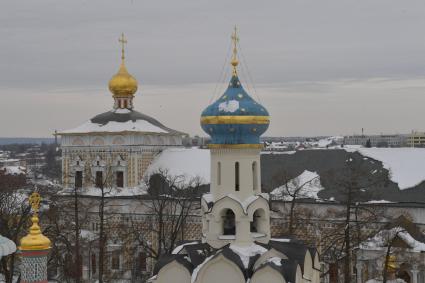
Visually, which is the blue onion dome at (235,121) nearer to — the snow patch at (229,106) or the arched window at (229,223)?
the snow patch at (229,106)

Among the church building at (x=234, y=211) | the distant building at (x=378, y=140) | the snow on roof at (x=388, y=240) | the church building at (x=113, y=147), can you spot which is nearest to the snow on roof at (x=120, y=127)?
the church building at (x=113, y=147)

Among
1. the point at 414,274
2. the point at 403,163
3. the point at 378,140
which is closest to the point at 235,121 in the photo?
the point at 414,274

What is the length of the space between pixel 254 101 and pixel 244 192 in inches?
73.1

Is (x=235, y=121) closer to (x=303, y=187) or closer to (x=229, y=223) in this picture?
(x=229, y=223)

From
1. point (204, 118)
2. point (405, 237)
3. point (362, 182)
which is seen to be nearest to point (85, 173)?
point (362, 182)

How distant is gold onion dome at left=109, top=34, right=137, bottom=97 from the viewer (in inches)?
1228

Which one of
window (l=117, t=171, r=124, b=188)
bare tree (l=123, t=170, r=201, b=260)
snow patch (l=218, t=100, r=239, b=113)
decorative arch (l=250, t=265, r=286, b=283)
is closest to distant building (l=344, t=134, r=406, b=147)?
window (l=117, t=171, r=124, b=188)

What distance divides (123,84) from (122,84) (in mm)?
48

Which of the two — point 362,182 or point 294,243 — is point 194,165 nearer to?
point 362,182

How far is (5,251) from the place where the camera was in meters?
11.8

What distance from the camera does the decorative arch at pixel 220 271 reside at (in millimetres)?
11898

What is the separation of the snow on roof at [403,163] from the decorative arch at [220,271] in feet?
44.4

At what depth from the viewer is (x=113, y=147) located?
1164 inches

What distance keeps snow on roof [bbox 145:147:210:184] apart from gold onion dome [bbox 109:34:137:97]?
353cm
